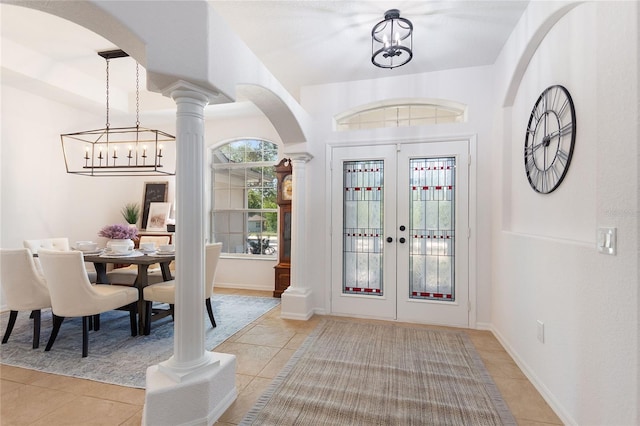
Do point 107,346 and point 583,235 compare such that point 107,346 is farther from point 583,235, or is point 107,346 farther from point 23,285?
point 583,235

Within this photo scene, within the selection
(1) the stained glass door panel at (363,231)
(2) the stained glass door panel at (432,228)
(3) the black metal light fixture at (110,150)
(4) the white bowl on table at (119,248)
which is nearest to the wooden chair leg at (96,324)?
(4) the white bowl on table at (119,248)

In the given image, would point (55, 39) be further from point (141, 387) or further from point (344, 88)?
point (141, 387)

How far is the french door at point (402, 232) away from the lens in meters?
3.50

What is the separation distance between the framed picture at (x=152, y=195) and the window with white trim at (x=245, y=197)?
2.84 ft

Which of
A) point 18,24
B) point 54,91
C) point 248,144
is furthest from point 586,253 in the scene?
point 54,91

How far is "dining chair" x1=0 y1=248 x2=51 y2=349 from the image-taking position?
272 cm

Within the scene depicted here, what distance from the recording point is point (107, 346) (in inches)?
114

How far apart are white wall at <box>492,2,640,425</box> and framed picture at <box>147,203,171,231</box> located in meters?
5.02

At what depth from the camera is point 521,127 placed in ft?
9.15

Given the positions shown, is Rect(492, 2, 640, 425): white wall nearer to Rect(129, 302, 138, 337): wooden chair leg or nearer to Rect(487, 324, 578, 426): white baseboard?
Rect(487, 324, 578, 426): white baseboard

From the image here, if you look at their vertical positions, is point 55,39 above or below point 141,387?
above

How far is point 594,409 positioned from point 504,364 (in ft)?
3.53

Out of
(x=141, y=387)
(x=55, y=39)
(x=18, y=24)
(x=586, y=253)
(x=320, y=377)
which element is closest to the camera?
(x=586, y=253)

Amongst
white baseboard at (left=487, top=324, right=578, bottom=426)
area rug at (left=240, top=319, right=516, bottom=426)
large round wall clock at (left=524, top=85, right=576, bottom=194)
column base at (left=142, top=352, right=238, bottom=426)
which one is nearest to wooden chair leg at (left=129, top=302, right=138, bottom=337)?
column base at (left=142, top=352, right=238, bottom=426)
